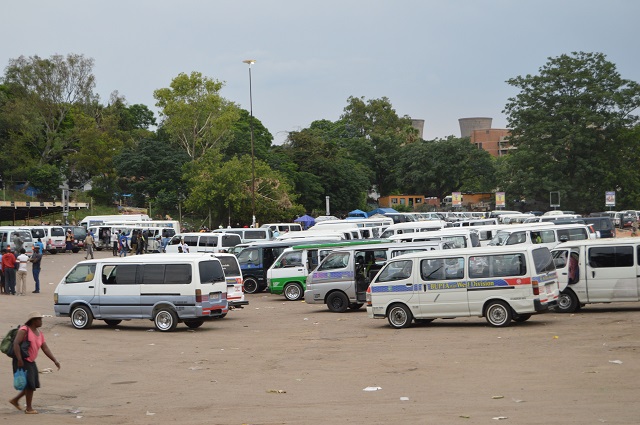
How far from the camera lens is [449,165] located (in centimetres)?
9944

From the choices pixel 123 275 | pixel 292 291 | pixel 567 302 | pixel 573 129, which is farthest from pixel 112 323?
pixel 573 129

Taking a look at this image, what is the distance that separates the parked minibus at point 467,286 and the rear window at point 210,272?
150 inches

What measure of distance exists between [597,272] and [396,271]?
5003 millimetres

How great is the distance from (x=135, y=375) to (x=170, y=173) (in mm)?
64860

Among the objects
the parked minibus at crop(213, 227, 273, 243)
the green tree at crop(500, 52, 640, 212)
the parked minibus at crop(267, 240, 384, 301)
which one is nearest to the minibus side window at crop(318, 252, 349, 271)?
the parked minibus at crop(267, 240, 384, 301)

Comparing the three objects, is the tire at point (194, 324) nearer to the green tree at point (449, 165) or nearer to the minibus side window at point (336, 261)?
the minibus side window at point (336, 261)

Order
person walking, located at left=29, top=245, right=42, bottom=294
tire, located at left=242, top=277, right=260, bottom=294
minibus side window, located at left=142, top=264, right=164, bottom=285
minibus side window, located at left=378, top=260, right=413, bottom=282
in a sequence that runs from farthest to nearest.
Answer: tire, located at left=242, top=277, right=260, bottom=294 → person walking, located at left=29, top=245, right=42, bottom=294 → minibus side window, located at left=142, top=264, right=164, bottom=285 → minibus side window, located at left=378, top=260, right=413, bottom=282

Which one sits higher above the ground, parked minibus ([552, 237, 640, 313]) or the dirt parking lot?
parked minibus ([552, 237, 640, 313])

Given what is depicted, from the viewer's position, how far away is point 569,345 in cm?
1666

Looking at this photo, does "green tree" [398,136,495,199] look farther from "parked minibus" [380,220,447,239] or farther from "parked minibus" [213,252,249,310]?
"parked minibus" [213,252,249,310]

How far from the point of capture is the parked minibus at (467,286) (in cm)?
1975

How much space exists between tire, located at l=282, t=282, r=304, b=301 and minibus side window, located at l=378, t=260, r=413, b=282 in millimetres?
9129

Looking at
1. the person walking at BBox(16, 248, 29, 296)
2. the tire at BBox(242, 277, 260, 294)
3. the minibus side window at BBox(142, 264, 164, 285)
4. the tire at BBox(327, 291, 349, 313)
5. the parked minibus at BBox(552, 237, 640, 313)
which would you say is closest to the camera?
the parked minibus at BBox(552, 237, 640, 313)

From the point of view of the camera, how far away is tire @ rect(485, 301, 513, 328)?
20.0m
